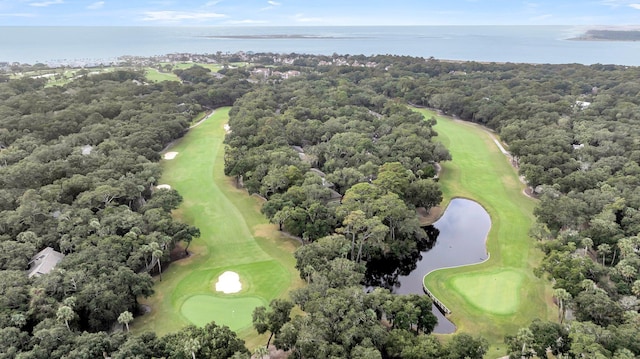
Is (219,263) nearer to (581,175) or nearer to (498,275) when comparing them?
(498,275)

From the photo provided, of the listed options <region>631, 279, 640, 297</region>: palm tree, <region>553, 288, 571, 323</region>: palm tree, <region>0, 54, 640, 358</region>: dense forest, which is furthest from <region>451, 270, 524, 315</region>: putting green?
<region>631, 279, 640, 297</region>: palm tree

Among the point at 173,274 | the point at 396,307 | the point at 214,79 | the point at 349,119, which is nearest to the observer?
the point at 396,307

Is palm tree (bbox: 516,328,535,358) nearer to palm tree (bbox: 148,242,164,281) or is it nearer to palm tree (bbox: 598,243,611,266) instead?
palm tree (bbox: 598,243,611,266)

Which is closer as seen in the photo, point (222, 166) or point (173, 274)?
point (173, 274)

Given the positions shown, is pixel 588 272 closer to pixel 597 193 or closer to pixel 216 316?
pixel 597 193

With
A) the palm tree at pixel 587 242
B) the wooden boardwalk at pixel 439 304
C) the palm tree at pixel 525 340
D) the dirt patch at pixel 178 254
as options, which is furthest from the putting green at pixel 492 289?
the dirt patch at pixel 178 254

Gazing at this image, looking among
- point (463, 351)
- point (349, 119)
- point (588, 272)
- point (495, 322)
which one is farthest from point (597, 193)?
point (349, 119)

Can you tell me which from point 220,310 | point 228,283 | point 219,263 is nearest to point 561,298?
point 220,310
